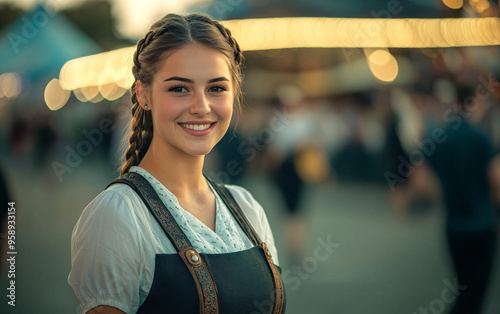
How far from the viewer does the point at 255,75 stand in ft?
32.6

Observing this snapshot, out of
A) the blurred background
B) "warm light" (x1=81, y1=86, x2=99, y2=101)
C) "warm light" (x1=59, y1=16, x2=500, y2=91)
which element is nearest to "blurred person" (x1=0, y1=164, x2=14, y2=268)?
the blurred background

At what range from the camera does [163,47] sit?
1.41m

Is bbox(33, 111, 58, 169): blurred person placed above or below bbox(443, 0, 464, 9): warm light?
below

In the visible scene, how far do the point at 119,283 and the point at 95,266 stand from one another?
71 mm

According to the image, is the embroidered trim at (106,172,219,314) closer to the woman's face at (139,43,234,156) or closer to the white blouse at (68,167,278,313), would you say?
the white blouse at (68,167,278,313)

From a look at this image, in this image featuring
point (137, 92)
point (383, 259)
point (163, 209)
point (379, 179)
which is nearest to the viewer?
point (163, 209)

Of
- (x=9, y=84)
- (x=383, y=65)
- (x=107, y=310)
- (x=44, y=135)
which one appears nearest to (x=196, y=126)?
(x=107, y=310)

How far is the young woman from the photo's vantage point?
4.05ft

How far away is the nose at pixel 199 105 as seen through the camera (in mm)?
1386

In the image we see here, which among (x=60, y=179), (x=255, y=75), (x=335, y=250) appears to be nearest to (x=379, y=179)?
(x=255, y=75)

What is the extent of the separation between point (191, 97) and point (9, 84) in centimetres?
816

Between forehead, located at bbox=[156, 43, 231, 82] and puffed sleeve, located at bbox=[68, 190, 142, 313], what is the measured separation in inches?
15.5

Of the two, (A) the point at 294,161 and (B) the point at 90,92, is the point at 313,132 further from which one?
(B) the point at 90,92

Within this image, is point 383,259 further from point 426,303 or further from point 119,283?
point 119,283
